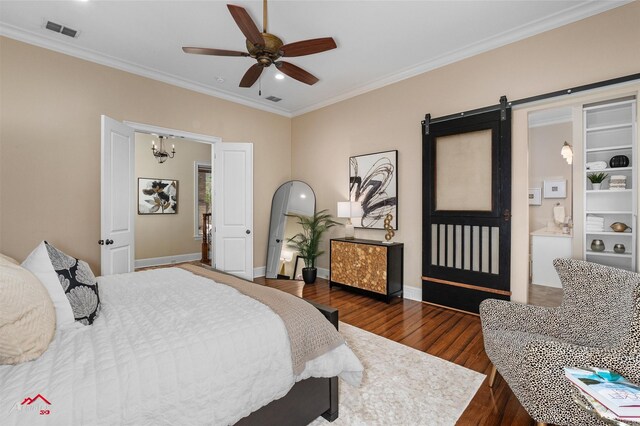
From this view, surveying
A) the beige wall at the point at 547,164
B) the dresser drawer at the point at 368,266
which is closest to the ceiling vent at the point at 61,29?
the dresser drawer at the point at 368,266

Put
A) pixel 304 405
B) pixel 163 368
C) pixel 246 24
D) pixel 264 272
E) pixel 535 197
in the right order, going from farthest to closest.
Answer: pixel 264 272, pixel 535 197, pixel 246 24, pixel 304 405, pixel 163 368

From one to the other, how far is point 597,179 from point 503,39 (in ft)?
6.09

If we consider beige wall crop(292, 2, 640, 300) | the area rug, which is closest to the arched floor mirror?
beige wall crop(292, 2, 640, 300)

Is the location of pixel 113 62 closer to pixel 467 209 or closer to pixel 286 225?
pixel 286 225

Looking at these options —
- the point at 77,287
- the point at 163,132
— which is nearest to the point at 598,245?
the point at 77,287

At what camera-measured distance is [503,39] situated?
309cm

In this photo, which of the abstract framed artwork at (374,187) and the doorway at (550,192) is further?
the doorway at (550,192)

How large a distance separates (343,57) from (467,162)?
6.31 feet

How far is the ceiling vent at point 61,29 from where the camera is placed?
2.91m

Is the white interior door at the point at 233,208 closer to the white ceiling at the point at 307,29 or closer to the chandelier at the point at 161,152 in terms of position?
the white ceiling at the point at 307,29

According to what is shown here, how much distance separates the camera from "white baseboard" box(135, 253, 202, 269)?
599 cm

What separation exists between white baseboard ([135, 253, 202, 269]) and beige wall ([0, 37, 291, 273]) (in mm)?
2659

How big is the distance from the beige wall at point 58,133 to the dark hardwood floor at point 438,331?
280cm

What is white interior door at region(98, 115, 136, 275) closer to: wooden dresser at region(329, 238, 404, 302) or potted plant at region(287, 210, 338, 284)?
potted plant at region(287, 210, 338, 284)
